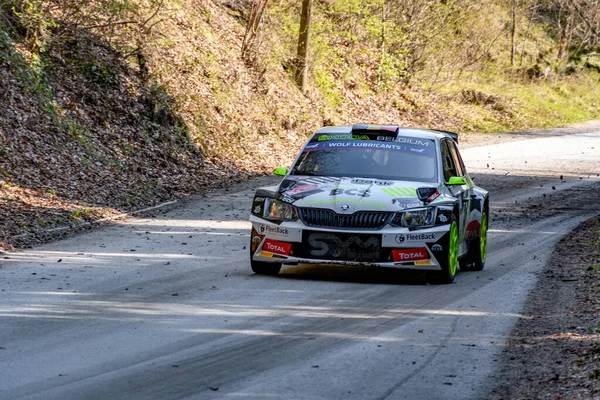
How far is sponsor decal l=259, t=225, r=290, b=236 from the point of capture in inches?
412

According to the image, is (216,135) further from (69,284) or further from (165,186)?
(69,284)

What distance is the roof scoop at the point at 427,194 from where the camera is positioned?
34.8ft

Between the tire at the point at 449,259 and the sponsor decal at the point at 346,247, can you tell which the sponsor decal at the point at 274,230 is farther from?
the tire at the point at 449,259

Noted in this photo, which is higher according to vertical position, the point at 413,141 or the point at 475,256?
the point at 413,141

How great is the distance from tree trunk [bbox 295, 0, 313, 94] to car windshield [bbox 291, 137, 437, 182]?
20364 mm

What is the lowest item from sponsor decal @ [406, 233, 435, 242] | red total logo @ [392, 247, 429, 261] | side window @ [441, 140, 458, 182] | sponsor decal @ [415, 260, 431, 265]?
sponsor decal @ [415, 260, 431, 265]

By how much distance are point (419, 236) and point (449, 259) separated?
1.80 feet

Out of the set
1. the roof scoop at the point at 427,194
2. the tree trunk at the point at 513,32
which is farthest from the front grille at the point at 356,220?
the tree trunk at the point at 513,32

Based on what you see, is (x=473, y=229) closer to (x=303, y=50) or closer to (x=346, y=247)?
(x=346, y=247)

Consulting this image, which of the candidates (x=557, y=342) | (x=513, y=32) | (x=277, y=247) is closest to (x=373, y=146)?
(x=277, y=247)

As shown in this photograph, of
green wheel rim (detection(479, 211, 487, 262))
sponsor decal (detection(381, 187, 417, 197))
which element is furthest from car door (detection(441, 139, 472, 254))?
sponsor decal (detection(381, 187, 417, 197))

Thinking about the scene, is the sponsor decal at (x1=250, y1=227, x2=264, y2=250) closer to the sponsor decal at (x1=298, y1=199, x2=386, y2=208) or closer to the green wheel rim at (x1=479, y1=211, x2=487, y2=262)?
the sponsor decal at (x1=298, y1=199, x2=386, y2=208)

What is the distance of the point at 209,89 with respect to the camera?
86.1ft

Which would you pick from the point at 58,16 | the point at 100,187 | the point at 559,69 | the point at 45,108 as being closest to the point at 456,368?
the point at 100,187
